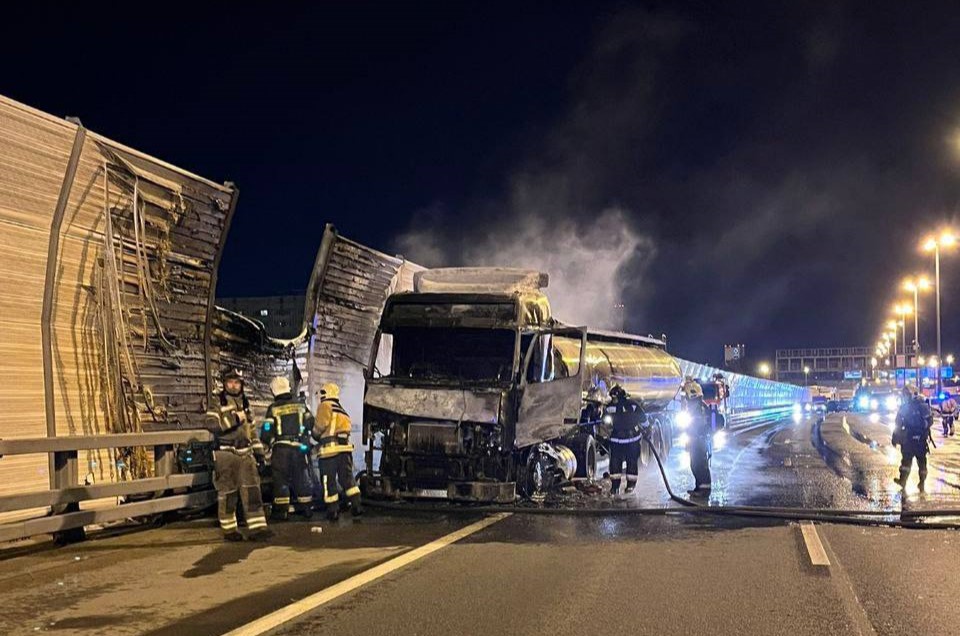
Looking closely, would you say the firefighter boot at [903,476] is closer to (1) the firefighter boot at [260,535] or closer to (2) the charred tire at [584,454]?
(2) the charred tire at [584,454]

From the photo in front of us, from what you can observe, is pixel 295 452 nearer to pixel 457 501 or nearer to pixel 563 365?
pixel 457 501

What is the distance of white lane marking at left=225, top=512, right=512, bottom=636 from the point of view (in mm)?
5466

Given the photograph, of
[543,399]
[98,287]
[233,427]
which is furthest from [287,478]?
[543,399]

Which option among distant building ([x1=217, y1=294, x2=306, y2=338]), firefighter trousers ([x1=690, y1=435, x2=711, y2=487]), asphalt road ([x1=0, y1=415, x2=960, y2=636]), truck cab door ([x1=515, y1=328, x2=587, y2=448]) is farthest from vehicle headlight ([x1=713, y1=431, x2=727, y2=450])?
asphalt road ([x1=0, y1=415, x2=960, y2=636])

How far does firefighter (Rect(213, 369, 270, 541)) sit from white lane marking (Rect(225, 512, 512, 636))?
5.84 ft

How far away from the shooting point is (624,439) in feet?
40.3

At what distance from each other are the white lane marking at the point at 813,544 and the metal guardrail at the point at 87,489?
639 cm

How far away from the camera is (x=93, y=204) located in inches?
370

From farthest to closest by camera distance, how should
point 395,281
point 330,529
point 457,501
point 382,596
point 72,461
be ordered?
point 395,281
point 457,501
point 330,529
point 72,461
point 382,596

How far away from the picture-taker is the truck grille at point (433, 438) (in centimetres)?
1072

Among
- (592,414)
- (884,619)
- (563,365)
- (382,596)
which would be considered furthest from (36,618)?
(592,414)

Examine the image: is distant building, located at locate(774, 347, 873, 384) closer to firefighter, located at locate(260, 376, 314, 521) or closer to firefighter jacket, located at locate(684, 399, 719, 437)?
firefighter jacket, located at locate(684, 399, 719, 437)

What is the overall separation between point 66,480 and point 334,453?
2.85 metres

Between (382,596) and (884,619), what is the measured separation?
339 centimetres
